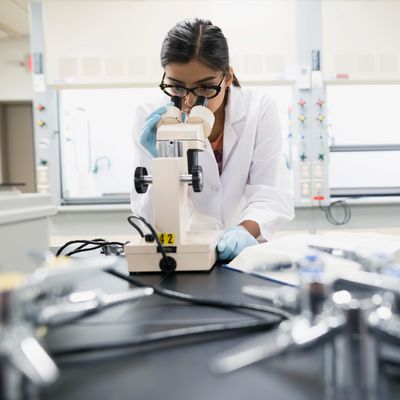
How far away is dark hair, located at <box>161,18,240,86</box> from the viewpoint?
1.16 metres

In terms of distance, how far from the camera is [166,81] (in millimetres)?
1212

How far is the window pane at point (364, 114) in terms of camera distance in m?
3.13

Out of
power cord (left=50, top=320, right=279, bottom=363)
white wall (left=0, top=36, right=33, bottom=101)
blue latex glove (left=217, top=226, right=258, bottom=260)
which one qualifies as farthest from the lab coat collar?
white wall (left=0, top=36, right=33, bottom=101)

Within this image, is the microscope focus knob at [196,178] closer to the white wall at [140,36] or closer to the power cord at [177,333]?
the power cord at [177,333]

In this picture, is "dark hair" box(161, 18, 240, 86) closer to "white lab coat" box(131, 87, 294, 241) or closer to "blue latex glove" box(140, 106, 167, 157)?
"blue latex glove" box(140, 106, 167, 157)

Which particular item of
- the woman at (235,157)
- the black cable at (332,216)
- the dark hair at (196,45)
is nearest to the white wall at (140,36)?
the black cable at (332,216)

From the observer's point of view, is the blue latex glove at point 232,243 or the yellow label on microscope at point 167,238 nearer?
the yellow label on microscope at point 167,238

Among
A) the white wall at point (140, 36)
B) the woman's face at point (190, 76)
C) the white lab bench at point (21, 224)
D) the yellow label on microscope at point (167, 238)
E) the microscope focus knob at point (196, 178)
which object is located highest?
the white wall at point (140, 36)

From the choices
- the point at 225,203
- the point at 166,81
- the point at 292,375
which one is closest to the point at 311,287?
the point at 292,375

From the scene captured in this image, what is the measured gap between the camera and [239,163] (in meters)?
1.50

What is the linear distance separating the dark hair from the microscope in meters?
0.35

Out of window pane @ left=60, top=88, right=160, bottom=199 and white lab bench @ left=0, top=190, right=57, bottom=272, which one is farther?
window pane @ left=60, top=88, right=160, bottom=199

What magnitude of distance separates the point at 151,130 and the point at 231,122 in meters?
0.42

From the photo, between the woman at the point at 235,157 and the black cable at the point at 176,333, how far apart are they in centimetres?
72
